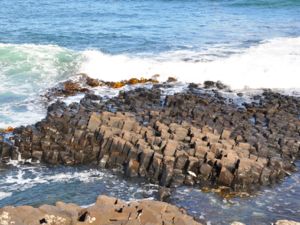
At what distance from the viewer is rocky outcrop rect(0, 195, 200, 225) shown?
1097 cm

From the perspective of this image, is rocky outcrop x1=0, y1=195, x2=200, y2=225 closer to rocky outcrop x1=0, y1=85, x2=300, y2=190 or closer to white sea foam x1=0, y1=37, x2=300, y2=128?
rocky outcrop x1=0, y1=85, x2=300, y2=190

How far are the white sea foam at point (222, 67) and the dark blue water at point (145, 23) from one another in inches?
106

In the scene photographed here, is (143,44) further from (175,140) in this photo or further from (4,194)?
(4,194)

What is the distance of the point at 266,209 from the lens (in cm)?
1435

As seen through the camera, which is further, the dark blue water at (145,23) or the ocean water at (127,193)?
the dark blue water at (145,23)

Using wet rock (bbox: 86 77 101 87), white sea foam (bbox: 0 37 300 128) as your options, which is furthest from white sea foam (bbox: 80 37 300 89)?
wet rock (bbox: 86 77 101 87)

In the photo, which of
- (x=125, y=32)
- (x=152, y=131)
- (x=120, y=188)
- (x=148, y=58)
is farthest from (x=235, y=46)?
(x=120, y=188)

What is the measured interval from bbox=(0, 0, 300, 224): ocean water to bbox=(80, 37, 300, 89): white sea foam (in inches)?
2.4

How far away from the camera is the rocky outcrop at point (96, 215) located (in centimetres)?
1097

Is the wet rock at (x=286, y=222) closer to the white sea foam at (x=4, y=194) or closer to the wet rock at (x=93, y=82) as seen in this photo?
the white sea foam at (x=4, y=194)

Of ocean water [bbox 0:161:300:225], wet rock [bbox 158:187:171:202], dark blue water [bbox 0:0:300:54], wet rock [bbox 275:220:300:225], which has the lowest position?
ocean water [bbox 0:161:300:225]

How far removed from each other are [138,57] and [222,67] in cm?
609

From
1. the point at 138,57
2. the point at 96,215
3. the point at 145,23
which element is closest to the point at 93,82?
the point at 138,57

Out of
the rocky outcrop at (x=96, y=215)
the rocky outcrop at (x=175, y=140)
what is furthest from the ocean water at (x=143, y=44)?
the rocky outcrop at (x=96, y=215)
